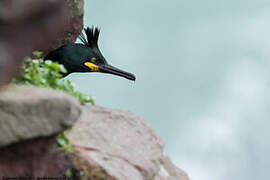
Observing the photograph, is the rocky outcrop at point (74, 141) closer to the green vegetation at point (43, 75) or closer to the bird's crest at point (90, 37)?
the green vegetation at point (43, 75)

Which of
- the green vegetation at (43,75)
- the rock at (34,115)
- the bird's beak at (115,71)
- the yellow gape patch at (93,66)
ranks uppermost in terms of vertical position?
the bird's beak at (115,71)

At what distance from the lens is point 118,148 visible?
4.63 meters

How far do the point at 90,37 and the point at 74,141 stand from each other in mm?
3588

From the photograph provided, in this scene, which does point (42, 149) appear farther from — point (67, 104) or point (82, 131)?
point (82, 131)

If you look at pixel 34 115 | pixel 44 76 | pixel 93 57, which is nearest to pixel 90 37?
pixel 93 57

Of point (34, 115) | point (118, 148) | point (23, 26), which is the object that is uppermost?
point (23, 26)

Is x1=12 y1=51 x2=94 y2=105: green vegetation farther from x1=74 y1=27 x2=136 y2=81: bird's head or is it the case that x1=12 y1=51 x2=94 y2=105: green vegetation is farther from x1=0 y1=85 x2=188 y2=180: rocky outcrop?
x1=74 y1=27 x2=136 y2=81: bird's head

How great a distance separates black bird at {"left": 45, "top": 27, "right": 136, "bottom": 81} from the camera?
24.5 feet

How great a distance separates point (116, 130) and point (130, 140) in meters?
0.15

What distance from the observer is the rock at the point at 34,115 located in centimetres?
356

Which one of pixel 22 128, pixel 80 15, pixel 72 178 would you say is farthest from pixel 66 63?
pixel 22 128

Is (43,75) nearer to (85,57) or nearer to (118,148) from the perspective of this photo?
(118,148)

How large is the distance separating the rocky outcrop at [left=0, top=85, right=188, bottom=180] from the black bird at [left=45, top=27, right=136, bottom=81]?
2468mm

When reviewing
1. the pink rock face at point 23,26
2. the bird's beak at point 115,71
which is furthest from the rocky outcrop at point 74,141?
the bird's beak at point 115,71
